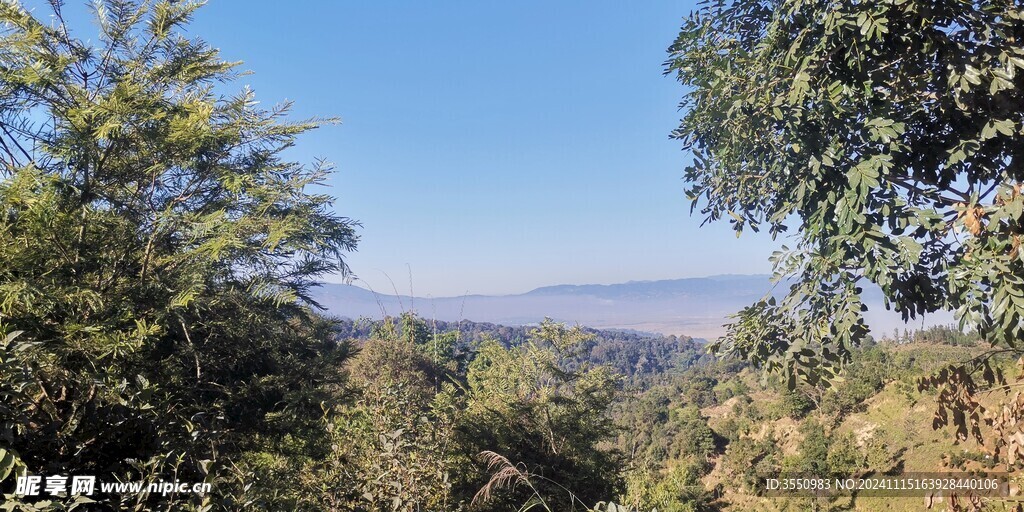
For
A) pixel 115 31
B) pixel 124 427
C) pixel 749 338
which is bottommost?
pixel 124 427

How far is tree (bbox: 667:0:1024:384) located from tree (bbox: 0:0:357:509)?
122 inches

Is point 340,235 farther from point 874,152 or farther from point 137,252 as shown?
point 874,152

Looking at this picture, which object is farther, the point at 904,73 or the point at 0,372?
the point at 904,73

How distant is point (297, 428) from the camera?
18.1 feet

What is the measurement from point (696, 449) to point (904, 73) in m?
34.7

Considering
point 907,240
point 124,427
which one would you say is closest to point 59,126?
point 124,427

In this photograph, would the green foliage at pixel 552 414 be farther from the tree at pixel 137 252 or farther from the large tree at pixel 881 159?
the large tree at pixel 881 159

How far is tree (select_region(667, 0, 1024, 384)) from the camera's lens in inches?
89.2

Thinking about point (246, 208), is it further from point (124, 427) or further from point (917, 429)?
point (917, 429)

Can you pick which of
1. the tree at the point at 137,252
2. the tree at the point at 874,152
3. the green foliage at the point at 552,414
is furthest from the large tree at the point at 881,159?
the green foliage at the point at 552,414

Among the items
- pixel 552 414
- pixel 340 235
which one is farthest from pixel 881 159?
pixel 552 414

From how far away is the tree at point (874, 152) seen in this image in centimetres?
227

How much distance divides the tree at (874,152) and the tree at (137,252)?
10.2ft

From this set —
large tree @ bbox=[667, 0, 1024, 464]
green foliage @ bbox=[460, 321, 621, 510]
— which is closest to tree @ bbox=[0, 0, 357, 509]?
large tree @ bbox=[667, 0, 1024, 464]
